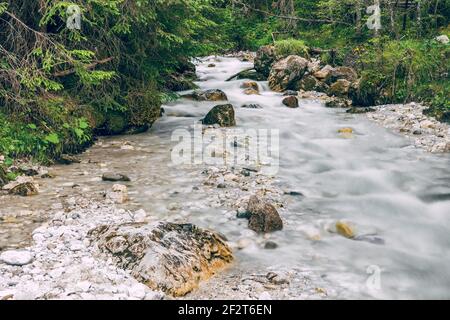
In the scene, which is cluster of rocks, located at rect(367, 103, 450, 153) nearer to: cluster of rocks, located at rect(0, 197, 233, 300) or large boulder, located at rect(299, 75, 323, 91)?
large boulder, located at rect(299, 75, 323, 91)

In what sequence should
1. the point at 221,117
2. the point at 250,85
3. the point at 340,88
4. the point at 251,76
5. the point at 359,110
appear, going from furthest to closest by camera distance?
the point at 251,76
the point at 250,85
the point at 340,88
the point at 359,110
the point at 221,117

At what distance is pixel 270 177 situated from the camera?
7516 millimetres

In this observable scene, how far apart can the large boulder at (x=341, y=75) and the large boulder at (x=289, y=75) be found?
1.08 m

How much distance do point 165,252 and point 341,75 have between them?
14.1 m

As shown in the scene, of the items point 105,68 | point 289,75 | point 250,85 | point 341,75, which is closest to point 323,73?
point 341,75

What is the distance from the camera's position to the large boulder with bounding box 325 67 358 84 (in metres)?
16.4

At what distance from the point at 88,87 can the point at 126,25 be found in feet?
4.64

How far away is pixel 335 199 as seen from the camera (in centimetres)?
669

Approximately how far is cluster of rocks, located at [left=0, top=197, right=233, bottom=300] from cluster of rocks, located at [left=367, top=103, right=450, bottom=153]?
22.8 feet

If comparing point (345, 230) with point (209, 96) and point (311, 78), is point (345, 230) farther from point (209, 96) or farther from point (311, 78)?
point (311, 78)

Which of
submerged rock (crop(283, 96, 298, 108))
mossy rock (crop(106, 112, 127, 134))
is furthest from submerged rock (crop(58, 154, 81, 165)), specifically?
submerged rock (crop(283, 96, 298, 108))

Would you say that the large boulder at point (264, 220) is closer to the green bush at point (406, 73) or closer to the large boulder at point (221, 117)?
the large boulder at point (221, 117)
